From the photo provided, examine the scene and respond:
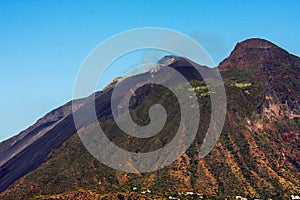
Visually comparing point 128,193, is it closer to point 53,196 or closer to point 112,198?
point 112,198

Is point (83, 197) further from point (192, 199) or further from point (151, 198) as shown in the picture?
point (192, 199)

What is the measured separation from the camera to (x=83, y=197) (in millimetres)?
191125

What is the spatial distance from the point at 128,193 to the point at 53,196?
2667 centimetres

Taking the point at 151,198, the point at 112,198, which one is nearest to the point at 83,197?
the point at 112,198

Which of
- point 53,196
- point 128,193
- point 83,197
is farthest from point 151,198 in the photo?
point 53,196

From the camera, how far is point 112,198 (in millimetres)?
187375

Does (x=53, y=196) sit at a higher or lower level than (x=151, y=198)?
higher

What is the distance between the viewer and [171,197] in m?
199

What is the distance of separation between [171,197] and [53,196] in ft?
136

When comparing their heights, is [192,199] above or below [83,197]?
below

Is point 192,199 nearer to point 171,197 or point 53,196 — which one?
point 171,197

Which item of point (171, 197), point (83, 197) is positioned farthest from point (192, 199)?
point (83, 197)

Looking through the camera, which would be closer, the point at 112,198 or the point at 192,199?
the point at 112,198

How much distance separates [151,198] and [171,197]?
10.7 m
